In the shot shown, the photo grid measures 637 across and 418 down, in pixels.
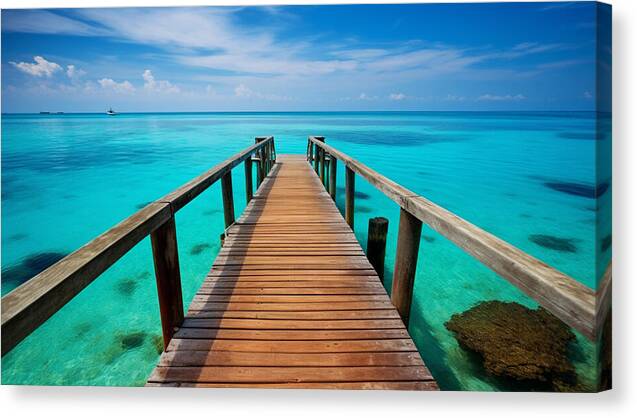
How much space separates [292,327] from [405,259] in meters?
0.93

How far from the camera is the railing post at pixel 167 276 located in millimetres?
1975

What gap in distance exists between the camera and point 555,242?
8.00m

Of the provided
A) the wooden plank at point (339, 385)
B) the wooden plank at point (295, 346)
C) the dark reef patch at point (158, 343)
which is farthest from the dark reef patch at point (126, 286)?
the wooden plank at point (339, 385)

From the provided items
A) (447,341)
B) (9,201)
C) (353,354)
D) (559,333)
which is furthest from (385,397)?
(9,201)

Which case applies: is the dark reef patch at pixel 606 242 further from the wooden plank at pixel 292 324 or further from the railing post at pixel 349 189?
the railing post at pixel 349 189

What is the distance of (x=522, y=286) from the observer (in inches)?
46.9

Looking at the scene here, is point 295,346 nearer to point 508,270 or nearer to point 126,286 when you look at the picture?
point 508,270

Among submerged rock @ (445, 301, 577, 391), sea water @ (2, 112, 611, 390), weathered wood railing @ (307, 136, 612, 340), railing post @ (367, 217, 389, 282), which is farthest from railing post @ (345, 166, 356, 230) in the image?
weathered wood railing @ (307, 136, 612, 340)

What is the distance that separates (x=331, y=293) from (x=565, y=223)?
9709 mm

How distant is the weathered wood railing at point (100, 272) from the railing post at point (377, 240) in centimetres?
198

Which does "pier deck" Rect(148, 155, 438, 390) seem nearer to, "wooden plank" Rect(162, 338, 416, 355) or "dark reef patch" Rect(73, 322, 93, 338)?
"wooden plank" Rect(162, 338, 416, 355)

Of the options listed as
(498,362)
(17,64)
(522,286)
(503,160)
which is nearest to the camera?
(522,286)

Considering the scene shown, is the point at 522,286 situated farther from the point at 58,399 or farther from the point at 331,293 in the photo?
the point at 58,399

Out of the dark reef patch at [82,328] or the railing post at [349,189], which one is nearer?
the dark reef patch at [82,328]
